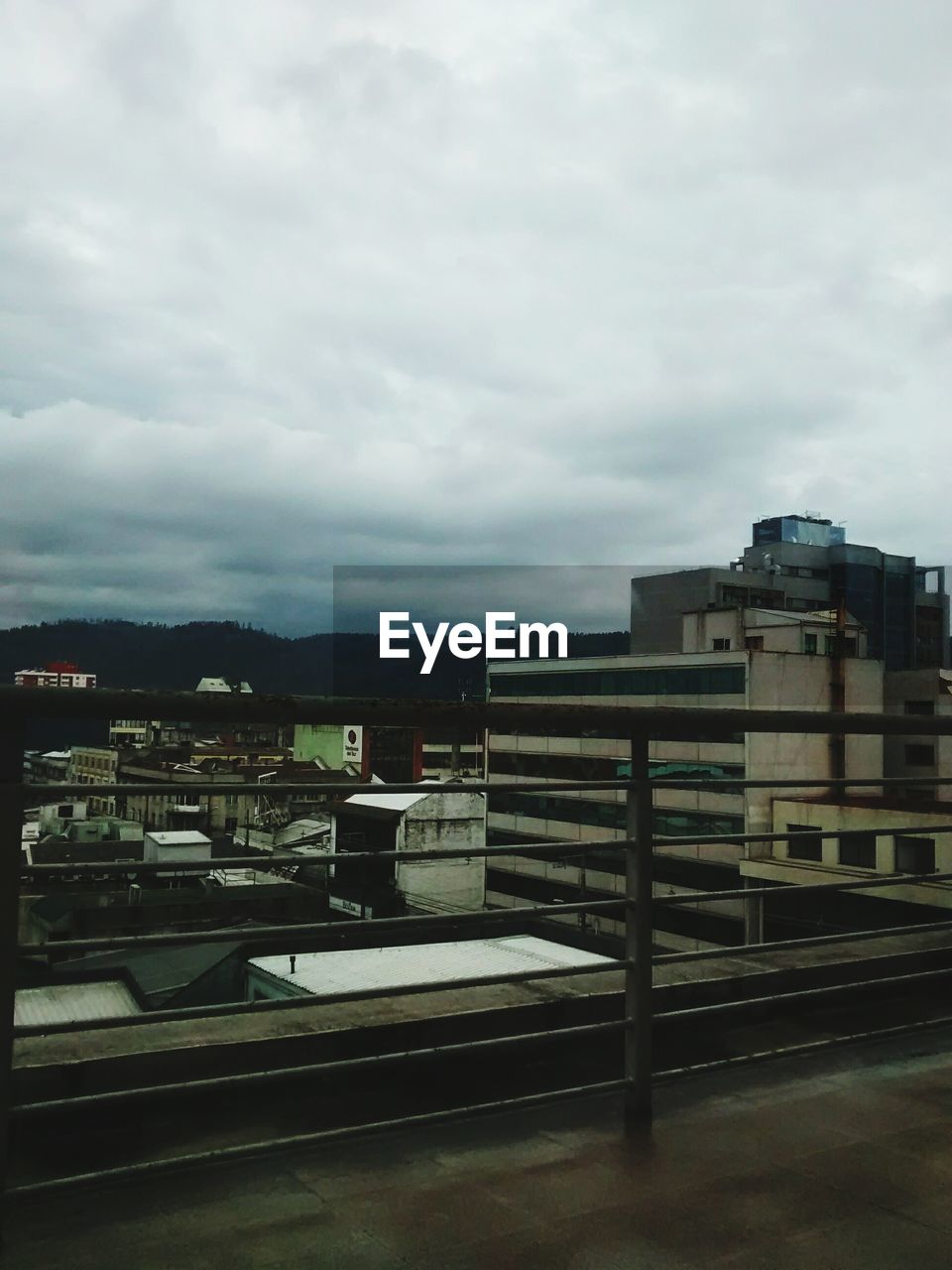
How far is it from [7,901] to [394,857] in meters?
0.78

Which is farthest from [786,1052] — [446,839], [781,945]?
[446,839]

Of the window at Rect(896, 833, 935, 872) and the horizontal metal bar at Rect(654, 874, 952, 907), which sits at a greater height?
the horizontal metal bar at Rect(654, 874, 952, 907)

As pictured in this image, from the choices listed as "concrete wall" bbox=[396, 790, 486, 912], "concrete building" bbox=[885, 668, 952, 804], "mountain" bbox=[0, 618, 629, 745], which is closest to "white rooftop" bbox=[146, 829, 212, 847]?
"concrete wall" bbox=[396, 790, 486, 912]

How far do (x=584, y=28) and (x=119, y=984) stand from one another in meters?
12.6

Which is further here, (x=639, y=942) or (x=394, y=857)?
(x=639, y=942)

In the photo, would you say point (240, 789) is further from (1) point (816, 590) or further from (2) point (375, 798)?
(1) point (816, 590)

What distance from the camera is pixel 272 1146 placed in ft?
6.79

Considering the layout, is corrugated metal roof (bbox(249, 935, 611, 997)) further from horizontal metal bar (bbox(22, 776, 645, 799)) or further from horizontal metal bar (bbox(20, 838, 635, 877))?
horizontal metal bar (bbox(22, 776, 645, 799))

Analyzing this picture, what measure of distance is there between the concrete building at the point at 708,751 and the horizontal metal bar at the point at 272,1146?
101ft

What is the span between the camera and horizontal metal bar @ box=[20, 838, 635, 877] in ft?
5.73

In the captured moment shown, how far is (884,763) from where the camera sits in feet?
135

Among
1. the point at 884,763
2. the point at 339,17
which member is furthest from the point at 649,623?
the point at 339,17

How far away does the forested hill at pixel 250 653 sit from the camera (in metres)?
66.8

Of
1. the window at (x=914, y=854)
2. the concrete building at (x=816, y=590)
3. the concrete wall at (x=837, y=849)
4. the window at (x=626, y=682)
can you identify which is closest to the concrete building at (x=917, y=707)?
the window at (x=626, y=682)
